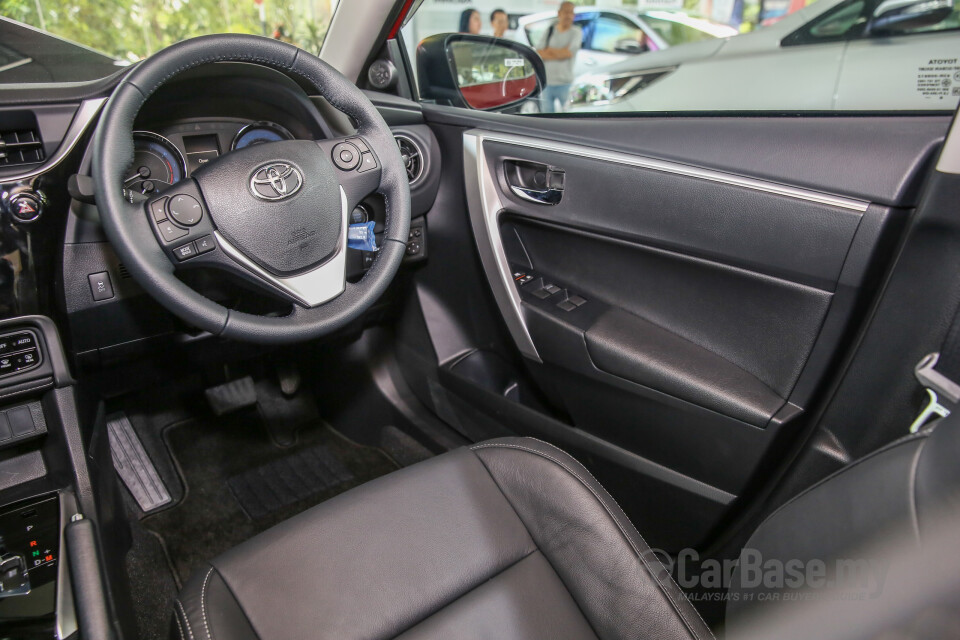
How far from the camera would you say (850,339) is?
107 cm

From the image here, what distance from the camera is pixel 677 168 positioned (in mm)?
1200

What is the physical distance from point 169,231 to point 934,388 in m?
1.15

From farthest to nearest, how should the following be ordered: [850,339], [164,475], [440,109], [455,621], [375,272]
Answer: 1. [164,475]
2. [440,109]
3. [375,272]
4. [850,339]
5. [455,621]

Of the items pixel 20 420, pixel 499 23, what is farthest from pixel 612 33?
pixel 20 420

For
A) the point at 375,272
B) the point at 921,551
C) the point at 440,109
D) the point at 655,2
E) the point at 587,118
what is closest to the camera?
the point at 921,551

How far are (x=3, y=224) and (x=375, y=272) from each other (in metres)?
0.64

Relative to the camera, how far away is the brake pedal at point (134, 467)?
68.8 inches

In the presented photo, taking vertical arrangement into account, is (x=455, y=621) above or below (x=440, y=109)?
below

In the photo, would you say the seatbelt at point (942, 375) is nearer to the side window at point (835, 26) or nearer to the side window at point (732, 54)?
the side window at point (732, 54)

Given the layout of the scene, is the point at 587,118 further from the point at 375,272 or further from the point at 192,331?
the point at 192,331

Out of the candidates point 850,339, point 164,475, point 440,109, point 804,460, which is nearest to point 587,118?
point 440,109

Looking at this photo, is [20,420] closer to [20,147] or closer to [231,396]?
[20,147]

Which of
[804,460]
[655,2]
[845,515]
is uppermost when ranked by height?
[655,2]

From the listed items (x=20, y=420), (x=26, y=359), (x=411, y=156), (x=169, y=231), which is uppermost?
(x=169, y=231)
